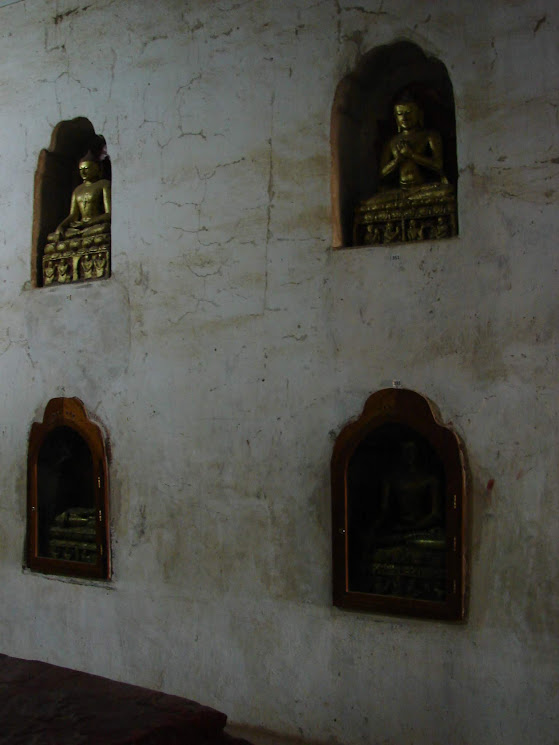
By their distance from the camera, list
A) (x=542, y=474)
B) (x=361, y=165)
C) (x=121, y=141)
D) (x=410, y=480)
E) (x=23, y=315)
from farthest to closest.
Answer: (x=23, y=315) < (x=121, y=141) < (x=361, y=165) < (x=410, y=480) < (x=542, y=474)

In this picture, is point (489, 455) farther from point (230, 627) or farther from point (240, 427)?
point (230, 627)

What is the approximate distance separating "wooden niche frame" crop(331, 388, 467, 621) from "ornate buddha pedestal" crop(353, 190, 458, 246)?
726 mm

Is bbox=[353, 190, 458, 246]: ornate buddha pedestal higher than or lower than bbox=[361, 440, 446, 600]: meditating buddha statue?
higher

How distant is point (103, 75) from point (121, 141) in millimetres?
440

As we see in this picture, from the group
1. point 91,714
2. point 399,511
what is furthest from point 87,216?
point 91,714

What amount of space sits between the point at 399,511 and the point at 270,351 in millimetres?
975

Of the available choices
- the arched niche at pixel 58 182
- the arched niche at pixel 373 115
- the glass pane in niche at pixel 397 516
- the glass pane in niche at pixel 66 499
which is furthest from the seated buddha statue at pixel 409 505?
the arched niche at pixel 58 182

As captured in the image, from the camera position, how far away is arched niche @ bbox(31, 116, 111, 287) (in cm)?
459

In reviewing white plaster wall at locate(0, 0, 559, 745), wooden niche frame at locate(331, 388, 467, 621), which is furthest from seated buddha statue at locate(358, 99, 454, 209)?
wooden niche frame at locate(331, 388, 467, 621)

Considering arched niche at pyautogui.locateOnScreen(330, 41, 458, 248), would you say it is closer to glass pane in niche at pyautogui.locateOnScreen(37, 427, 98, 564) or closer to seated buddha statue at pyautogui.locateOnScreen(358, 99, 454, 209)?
seated buddha statue at pyautogui.locateOnScreen(358, 99, 454, 209)

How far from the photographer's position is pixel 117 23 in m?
4.34

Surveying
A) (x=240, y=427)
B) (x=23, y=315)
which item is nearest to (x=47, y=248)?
(x=23, y=315)

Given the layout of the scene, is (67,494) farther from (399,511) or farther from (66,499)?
(399,511)

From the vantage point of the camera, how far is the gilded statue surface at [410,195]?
3.45 metres
